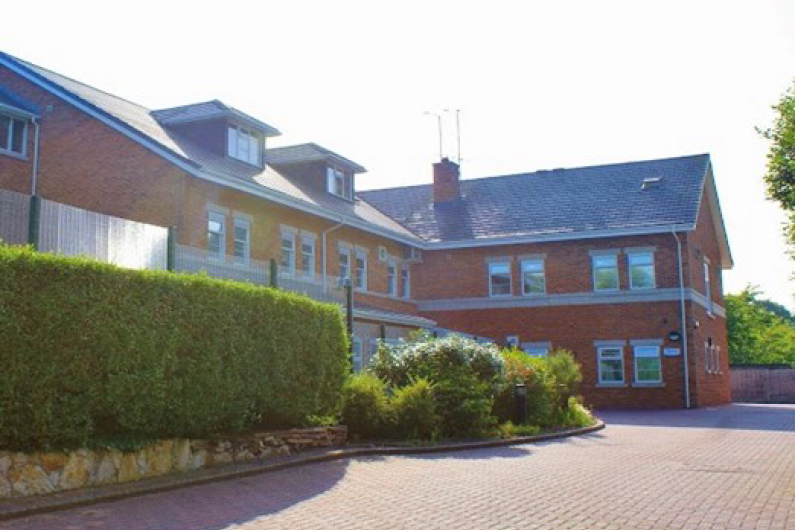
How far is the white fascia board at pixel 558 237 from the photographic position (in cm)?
3145

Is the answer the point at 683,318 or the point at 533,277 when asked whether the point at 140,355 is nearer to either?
the point at 683,318

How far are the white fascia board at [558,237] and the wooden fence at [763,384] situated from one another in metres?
15.5

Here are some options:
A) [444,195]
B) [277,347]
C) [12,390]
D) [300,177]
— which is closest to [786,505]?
[277,347]

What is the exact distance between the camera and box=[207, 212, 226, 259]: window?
2305 centimetres

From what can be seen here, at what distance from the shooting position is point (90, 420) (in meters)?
9.79

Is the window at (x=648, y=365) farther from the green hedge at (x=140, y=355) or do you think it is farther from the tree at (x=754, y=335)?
the tree at (x=754, y=335)

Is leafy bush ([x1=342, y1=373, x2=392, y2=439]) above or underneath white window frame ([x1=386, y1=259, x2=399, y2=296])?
underneath

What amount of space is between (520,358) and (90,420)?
12.5 metres

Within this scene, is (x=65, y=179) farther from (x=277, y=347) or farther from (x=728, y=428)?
(x=728, y=428)

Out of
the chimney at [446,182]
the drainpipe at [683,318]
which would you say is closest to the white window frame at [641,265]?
the drainpipe at [683,318]

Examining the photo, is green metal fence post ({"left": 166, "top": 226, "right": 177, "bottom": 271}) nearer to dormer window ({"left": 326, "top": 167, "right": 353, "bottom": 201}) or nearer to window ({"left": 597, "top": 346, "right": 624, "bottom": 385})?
dormer window ({"left": 326, "top": 167, "right": 353, "bottom": 201})

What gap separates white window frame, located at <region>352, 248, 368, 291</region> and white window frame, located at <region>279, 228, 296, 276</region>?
3721 millimetres

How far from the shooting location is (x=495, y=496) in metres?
9.91

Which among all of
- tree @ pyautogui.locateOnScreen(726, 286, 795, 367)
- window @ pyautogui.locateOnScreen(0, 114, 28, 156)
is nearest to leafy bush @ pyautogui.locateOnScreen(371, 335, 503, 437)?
window @ pyautogui.locateOnScreen(0, 114, 28, 156)
